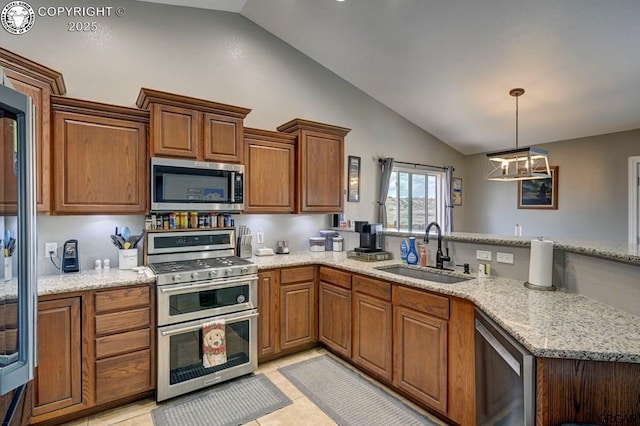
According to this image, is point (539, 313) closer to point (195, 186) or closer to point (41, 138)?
point (195, 186)

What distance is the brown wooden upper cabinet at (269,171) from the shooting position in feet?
10.9

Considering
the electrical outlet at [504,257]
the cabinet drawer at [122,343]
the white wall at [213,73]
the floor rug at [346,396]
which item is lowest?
the floor rug at [346,396]

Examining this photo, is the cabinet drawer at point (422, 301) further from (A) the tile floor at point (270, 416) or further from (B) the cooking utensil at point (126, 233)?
(B) the cooking utensil at point (126, 233)

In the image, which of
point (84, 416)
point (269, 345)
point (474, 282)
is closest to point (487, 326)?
point (474, 282)

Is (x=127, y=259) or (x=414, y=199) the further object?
(x=414, y=199)

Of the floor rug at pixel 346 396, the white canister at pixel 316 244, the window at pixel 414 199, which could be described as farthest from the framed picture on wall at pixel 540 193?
the floor rug at pixel 346 396

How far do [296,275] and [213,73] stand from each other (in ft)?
7.63

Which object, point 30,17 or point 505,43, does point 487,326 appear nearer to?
point 505,43

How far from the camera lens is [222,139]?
2.99 meters

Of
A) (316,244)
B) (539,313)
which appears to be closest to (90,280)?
(316,244)

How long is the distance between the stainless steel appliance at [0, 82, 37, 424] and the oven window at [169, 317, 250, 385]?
1355mm

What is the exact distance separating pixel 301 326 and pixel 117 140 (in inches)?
91.3

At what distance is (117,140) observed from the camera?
103 inches

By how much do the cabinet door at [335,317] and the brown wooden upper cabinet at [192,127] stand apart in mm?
1556
